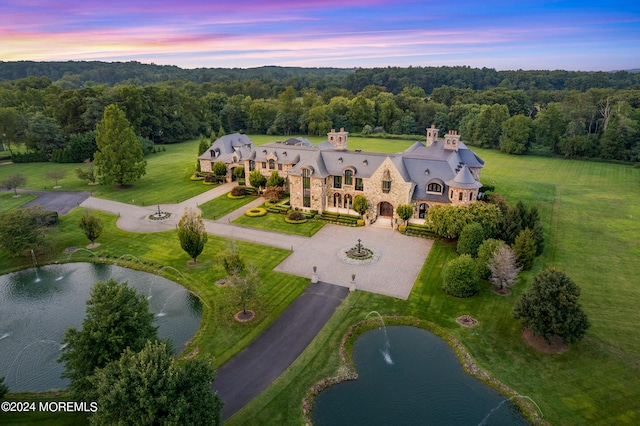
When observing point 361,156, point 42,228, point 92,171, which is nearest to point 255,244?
point 361,156

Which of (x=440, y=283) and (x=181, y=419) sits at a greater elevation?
(x=181, y=419)

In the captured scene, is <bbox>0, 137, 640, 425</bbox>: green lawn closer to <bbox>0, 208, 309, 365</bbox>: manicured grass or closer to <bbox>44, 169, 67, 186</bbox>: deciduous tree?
<bbox>0, 208, 309, 365</bbox>: manicured grass

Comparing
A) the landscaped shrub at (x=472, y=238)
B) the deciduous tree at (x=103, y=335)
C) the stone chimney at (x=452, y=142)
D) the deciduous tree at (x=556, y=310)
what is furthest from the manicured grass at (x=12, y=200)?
the deciduous tree at (x=556, y=310)

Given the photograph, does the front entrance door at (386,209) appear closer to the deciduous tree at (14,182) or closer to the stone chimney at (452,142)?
the stone chimney at (452,142)

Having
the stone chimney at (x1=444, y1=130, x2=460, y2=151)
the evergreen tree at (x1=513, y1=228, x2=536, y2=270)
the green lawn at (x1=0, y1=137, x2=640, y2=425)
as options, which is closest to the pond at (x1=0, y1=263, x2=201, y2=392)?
the green lawn at (x1=0, y1=137, x2=640, y2=425)

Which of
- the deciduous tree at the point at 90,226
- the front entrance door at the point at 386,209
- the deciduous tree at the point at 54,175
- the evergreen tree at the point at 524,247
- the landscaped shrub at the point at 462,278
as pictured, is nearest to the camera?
the landscaped shrub at the point at 462,278

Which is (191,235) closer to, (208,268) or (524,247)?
(208,268)

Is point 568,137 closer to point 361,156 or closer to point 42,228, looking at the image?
point 361,156
